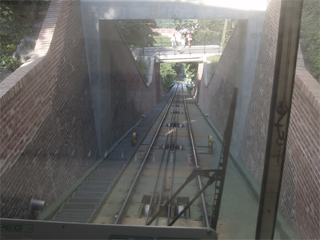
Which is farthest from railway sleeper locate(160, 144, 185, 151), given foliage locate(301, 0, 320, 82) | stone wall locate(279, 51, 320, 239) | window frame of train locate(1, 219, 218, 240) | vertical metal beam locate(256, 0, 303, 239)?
window frame of train locate(1, 219, 218, 240)

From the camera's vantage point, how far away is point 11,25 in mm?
8141

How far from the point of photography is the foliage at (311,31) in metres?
7.52

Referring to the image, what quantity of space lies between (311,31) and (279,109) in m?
6.92

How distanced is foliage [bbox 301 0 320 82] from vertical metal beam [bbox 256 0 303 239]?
20.6 feet

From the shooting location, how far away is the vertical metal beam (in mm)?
1767

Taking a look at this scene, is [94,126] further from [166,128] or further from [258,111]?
[166,128]

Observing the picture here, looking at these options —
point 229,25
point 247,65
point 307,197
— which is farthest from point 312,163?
point 229,25

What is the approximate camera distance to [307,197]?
3988 mm

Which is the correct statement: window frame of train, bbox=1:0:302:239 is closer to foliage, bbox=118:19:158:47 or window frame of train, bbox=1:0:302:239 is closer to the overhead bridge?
foliage, bbox=118:19:158:47

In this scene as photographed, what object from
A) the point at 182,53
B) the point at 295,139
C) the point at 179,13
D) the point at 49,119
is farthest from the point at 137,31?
the point at 295,139

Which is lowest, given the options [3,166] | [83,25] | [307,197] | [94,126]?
[94,126]

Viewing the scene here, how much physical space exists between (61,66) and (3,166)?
2.80 metres

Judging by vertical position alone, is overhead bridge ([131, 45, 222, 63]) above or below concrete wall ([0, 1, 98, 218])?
below

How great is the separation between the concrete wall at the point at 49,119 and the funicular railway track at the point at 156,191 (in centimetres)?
110
